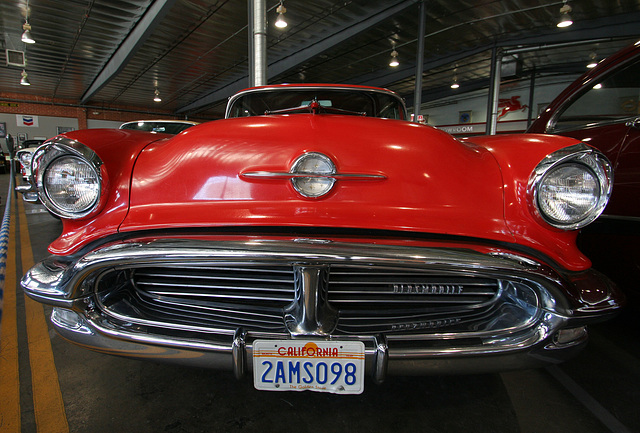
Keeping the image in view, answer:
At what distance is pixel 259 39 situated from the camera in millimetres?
4570

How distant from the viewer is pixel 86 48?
10.1 m

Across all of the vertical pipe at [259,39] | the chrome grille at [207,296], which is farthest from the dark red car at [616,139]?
the vertical pipe at [259,39]

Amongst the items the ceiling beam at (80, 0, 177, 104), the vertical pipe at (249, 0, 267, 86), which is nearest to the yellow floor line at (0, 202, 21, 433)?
the vertical pipe at (249, 0, 267, 86)

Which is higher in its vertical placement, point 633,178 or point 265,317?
point 633,178

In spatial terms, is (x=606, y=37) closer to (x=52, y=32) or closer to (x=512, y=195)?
(x=512, y=195)

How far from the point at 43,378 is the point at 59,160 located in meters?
1.08

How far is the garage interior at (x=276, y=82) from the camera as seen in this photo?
1275mm

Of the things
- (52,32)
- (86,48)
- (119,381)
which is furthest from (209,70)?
(119,381)

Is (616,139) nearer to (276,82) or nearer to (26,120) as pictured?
(276,82)

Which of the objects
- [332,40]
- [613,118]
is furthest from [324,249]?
[332,40]

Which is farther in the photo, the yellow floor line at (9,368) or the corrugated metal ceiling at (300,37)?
the corrugated metal ceiling at (300,37)

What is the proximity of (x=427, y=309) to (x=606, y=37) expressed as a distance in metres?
11.1

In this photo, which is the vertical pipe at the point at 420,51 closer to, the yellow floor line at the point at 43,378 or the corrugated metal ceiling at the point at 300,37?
the corrugated metal ceiling at the point at 300,37

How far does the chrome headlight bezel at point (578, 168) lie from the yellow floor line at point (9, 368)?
1996 millimetres
